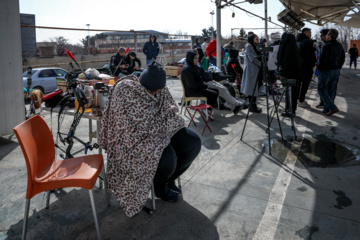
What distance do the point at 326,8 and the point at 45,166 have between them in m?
14.4

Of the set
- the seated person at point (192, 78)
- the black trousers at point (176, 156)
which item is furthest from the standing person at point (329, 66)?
the black trousers at point (176, 156)

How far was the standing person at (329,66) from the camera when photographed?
22.6 ft

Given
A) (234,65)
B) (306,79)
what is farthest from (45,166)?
(234,65)

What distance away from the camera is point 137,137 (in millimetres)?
2758

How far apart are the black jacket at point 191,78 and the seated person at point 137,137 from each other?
3162 mm

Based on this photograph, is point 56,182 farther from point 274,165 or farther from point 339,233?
point 274,165

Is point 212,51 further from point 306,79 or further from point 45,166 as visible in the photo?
point 45,166

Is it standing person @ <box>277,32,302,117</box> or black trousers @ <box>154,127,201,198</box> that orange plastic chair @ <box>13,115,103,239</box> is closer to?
black trousers @ <box>154,127,201,198</box>

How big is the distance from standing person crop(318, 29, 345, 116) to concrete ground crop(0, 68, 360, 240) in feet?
6.49

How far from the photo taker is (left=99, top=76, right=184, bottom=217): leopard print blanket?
8.98 feet

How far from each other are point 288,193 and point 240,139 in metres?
1.99

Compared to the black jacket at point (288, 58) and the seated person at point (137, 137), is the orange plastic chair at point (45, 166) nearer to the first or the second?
the seated person at point (137, 137)

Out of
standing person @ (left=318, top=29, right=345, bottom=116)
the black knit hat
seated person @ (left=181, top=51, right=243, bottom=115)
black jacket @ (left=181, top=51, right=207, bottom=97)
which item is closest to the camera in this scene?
the black knit hat

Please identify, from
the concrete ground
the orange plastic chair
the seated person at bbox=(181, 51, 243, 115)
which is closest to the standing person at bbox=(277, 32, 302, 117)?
the seated person at bbox=(181, 51, 243, 115)
